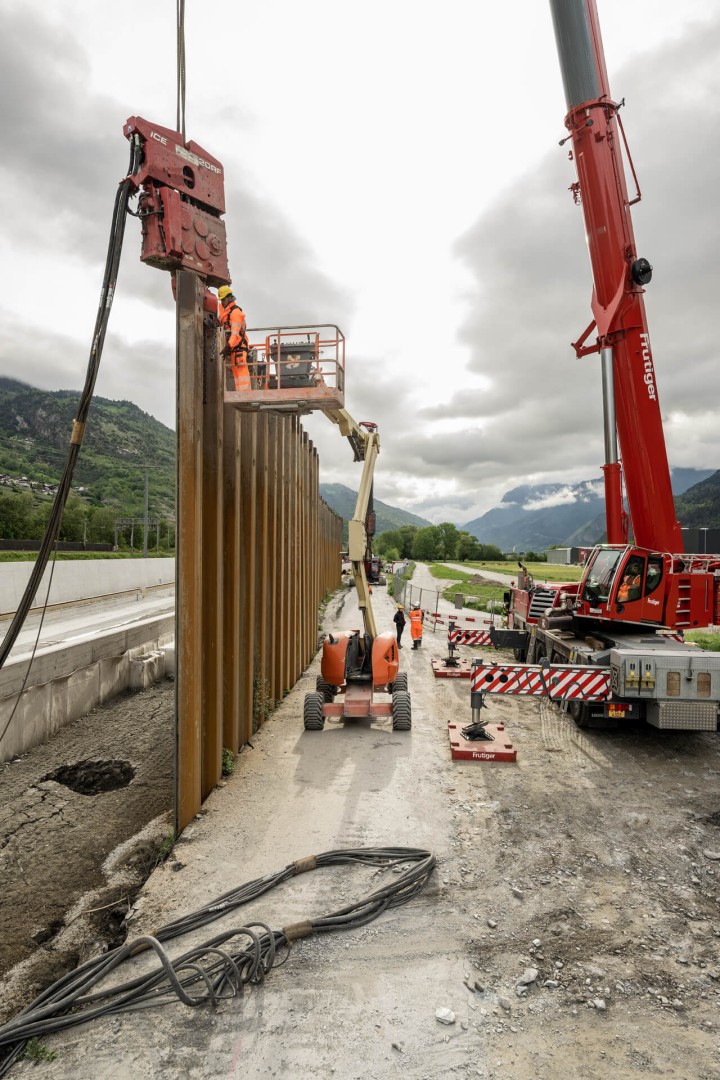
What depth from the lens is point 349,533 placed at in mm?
9312

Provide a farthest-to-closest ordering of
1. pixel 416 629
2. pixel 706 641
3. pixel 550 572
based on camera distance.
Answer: pixel 550 572 < pixel 706 641 < pixel 416 629

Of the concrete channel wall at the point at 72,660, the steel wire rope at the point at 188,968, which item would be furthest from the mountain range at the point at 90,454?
the steel wire rope at the point at 188,968

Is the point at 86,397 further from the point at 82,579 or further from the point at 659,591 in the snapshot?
the point at 82,579

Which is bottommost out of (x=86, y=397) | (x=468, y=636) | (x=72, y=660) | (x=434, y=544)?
(x=72, y=660)

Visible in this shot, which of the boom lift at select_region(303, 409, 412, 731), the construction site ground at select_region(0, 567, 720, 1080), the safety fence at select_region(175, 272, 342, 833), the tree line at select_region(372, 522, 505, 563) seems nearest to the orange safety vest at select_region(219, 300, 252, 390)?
the safety fence at select_region(175, 272, 342, 833)

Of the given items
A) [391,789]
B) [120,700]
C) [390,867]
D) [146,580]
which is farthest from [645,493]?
[146,580]

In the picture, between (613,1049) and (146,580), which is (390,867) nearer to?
(613,1049)

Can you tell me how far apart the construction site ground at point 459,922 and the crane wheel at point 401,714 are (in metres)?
0.97

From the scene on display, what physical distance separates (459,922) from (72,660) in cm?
928

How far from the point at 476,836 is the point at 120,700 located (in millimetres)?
9363

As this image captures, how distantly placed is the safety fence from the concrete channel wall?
3075 mm

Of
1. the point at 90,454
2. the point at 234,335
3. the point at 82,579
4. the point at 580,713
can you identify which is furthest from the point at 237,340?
the point at 90,454

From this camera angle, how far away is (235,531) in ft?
26.1

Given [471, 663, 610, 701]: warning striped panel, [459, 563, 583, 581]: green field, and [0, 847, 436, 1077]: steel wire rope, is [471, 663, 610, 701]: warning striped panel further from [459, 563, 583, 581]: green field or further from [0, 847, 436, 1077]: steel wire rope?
[459, 563, 583, 581]: green field
